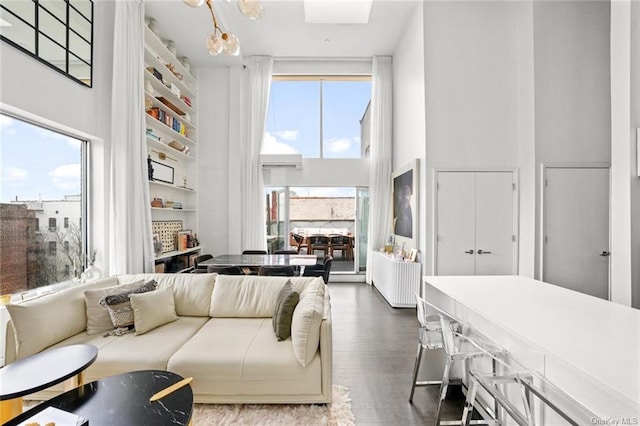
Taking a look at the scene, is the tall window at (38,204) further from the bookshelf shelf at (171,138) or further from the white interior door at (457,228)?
the white interior door at (457,228)

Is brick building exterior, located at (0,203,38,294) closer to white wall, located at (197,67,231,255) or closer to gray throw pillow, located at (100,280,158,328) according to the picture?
gray throw pillow, located at (100,280,158,328)

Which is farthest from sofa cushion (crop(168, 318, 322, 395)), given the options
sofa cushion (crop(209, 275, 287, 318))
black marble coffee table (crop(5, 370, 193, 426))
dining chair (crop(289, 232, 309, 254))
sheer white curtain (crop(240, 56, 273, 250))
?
dining chair (crop(289, 232, 309, 254))

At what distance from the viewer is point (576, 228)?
3.89 m

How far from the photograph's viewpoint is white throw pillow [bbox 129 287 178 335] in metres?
2.48

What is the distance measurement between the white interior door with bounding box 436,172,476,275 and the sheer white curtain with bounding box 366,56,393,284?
5.76 ft

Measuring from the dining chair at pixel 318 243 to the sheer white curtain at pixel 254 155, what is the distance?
41.9 inches

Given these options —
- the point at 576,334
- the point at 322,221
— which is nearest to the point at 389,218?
the point at 322,221

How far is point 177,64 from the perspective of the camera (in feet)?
17.0

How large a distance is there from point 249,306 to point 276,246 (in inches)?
138

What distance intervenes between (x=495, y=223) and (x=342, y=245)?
10.6 ft

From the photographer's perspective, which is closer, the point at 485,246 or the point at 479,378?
the point at 479,378

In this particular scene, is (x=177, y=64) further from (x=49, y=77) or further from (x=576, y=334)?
(x=576, y=334)

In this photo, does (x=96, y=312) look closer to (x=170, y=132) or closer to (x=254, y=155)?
(x=170, y=132)

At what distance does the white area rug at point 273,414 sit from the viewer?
1.98m
